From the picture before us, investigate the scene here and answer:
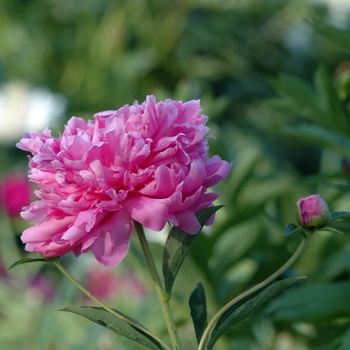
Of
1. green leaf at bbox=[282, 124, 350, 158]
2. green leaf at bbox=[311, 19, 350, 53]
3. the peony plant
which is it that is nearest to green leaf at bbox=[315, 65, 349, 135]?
green leaf at bbox=[282, 124, 350, 158]

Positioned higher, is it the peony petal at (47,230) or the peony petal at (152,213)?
the peony petal at (152,213)

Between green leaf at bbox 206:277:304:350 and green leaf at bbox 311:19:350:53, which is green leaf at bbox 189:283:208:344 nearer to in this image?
green leaf at bbox 206:277:304:350

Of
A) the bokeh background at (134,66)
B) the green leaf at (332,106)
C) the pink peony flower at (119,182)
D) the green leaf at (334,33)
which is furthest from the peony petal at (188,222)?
the bokeh background at (134,66)

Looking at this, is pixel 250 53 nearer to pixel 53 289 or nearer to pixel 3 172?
pixel 3 172

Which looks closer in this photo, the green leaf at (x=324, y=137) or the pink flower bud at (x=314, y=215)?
the pink flower bud at (x=314, y=215)

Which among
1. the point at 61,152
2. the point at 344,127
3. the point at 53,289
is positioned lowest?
the point at 53,289

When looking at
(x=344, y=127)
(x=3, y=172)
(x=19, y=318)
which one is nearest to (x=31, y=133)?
(x=344, y=127)

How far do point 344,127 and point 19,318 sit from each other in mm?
1066

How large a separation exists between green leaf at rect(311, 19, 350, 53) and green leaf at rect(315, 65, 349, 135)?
15 centimetres

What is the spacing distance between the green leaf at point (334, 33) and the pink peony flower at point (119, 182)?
0.23 meters

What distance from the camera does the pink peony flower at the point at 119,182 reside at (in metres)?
0.40

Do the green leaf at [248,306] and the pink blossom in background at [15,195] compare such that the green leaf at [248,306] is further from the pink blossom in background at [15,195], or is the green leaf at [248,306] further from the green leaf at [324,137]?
the pink blossom in background at [15,195]

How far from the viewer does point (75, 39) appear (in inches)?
130

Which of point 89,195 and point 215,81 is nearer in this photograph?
point 89,195
